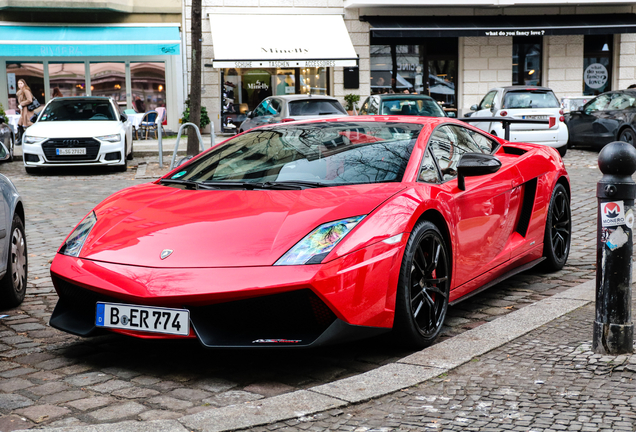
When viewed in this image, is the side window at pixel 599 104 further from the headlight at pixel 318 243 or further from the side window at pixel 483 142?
the headlight at pixel 318 243

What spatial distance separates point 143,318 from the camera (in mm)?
3635

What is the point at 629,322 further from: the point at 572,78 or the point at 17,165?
the point at 572,78

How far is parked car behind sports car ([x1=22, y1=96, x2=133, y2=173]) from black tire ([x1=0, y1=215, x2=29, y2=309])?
30.0 feet

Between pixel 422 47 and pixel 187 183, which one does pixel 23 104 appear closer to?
pixel 422 47

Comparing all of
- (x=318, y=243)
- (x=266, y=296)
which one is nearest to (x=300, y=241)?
(x=318, y=243)

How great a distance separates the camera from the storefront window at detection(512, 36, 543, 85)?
1075 inches

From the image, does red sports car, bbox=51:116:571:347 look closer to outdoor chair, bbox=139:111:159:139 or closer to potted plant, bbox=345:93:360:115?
outdoor chair, bbox=139:111:159:139

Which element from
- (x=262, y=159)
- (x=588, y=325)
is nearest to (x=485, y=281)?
(x=588, y=325)

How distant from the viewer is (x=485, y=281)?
16.4 feet

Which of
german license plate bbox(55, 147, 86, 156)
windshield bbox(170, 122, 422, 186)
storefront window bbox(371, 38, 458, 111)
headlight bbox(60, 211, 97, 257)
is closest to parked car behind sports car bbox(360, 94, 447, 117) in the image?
german license plate bbox(55, 147, 86, 156)

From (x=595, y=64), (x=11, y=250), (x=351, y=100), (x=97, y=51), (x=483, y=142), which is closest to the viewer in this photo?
(x=11, y=250)

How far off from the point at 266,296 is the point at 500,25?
24.2 meters

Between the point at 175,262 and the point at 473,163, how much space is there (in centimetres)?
189

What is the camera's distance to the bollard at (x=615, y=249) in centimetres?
365
